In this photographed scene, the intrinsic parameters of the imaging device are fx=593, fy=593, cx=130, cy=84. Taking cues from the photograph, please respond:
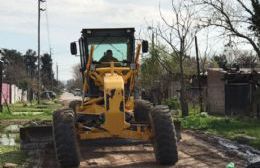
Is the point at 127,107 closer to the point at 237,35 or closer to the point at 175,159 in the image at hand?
the point at 175,159

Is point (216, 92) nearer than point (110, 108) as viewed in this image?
No

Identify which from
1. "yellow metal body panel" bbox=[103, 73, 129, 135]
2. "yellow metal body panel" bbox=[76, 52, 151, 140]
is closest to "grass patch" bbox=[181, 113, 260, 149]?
"yellow metal body panel" bbox=[76, 52, 151, 140]

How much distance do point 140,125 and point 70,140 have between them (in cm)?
199

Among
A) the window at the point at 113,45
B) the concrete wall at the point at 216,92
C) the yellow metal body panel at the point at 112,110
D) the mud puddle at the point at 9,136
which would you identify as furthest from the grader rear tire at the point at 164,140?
the concrete wall at the point at 216,92

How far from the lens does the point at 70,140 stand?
12828 millimetres

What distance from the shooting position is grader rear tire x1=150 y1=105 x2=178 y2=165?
43.3 ft

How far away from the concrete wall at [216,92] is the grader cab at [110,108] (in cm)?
2044

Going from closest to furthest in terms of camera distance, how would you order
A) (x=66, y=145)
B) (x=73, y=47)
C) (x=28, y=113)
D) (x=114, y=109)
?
(x=66, y=145), (x=114, y=109), (x=73, y=47), (x=28, y=113)

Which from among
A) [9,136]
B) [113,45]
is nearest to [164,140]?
[113,45]

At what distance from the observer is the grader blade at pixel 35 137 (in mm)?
16766

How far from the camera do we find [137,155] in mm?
15156

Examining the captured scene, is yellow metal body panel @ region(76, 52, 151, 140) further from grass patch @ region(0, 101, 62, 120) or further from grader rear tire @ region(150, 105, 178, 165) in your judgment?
grass patch @ region(0, 101, 62, 120)

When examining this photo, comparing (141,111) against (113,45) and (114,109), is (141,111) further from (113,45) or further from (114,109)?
(114,109)

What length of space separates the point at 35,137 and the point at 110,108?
14.2 ft
